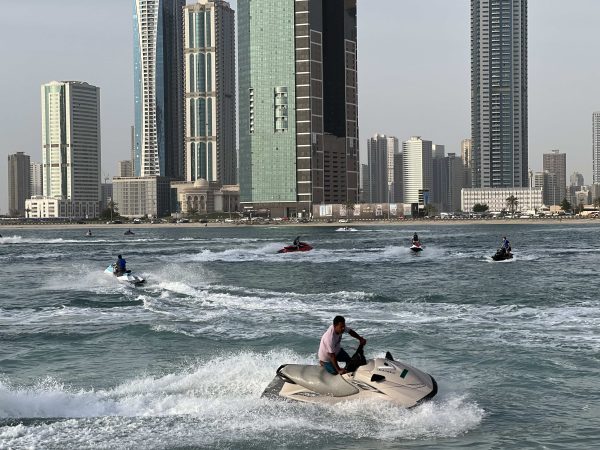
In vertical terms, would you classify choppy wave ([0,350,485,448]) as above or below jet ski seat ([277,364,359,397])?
below

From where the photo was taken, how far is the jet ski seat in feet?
64.2

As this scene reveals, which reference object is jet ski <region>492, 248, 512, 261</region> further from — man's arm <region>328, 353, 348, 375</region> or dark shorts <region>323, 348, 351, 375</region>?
man's arm <region>328, 353, 348, 375</region>

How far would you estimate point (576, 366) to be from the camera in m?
24.4

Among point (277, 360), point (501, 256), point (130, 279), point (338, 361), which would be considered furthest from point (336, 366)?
point (501, 256)

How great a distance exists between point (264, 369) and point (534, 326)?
13.2 meters

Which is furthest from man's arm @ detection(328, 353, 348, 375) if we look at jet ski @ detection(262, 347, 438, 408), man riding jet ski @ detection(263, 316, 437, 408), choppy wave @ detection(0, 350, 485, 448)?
choppy wave @ detection(0, 350, 485, 448)

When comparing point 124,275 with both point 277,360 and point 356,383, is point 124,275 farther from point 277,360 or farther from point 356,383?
point 356,383

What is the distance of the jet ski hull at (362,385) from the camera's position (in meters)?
19.1

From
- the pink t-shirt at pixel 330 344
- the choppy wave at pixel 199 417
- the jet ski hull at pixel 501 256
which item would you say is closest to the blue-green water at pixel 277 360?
the choppy wave at pixel 199 417

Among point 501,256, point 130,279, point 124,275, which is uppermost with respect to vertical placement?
point 124,275

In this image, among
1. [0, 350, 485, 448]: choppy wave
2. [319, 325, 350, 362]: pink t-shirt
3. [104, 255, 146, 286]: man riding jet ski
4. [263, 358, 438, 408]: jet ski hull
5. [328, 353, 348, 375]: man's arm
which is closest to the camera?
[0, 350, 485, 448]: choppy wave

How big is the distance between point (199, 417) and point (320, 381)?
9.80 ft

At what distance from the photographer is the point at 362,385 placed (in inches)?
763

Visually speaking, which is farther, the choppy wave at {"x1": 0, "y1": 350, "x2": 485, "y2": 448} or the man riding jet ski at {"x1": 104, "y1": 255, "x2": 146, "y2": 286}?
the man riding jet ski at {"x1": 104, "y1": 255, "x2": 146, "y2": 286}
